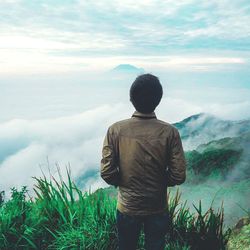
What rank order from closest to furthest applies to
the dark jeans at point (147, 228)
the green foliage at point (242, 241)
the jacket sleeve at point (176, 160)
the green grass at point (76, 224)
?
1. the jacket sleeve at point (176, 160)
2. the dark jeans at point (147, 228)
3. the green grass at point (76, 224)
4. the green foliage at point (242, 241)

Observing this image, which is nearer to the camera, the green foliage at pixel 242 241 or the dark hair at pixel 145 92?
the dark hair at pixel 145 92

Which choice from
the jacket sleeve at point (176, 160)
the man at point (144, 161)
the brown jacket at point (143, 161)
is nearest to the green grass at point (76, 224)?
the man at point (144, 161)

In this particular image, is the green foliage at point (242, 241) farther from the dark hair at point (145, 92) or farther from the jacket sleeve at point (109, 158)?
the dark hair at point (145, 92)

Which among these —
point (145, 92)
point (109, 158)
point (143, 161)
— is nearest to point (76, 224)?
point (109, 158)

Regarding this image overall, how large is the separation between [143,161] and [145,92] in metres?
0.59

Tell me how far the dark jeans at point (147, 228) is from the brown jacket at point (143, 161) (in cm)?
7

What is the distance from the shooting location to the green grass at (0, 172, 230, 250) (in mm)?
4570

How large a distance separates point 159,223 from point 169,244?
4.89 ft

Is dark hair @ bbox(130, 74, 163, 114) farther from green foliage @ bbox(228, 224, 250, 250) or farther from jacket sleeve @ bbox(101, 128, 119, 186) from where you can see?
green foliage @ bbox(228, 224, 250, 250)

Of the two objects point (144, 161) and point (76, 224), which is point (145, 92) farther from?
point (76, 224)

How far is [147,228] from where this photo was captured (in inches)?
133

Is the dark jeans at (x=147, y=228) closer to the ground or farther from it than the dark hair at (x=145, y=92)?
closer to the ground

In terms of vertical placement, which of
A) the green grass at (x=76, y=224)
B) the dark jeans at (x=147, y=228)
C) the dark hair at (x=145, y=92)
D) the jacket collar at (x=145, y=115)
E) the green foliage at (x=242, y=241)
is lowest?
the green foliage at (x=242, y=241)

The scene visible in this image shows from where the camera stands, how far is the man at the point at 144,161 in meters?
3.19
